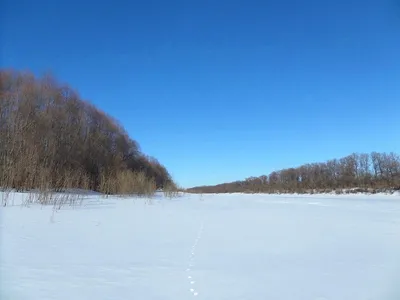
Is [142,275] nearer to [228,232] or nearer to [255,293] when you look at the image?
[255,293]

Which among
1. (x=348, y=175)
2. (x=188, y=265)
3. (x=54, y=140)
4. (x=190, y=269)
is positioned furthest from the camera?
(x=348, y=175)

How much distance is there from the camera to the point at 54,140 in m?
25.3

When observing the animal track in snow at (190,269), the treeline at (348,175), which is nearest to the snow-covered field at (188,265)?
the animal track in snow at (190,269)

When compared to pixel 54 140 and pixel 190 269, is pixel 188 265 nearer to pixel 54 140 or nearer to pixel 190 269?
pixel 190 269

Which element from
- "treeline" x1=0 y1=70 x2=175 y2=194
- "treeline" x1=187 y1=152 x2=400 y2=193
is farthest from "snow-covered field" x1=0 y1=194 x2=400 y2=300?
"treeline" x1=187 y1=152 x2=400 y2=193

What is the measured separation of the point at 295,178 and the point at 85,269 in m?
91.4

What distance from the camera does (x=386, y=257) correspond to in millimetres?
Answer: 4094

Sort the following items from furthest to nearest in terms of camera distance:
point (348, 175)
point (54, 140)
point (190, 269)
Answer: point (348, 175)
point (54, 140)
point (190, 269)

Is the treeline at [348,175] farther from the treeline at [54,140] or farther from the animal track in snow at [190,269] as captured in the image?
the animal track in snow at [190,269]

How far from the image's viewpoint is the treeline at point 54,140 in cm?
1127

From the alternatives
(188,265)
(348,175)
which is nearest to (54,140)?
(188,265)

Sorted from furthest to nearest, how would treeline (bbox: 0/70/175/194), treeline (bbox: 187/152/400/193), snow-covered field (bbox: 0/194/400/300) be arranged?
treeline (bbox: 187/152/400/193) < treeline (bbox: 0/70/175/194) < snow-covered field (bbox: 0/194/400/300)

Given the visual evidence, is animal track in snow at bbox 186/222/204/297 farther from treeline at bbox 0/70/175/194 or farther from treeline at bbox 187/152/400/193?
treeline at bbox 187/152/400/193

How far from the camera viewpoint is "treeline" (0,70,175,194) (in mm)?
11273
